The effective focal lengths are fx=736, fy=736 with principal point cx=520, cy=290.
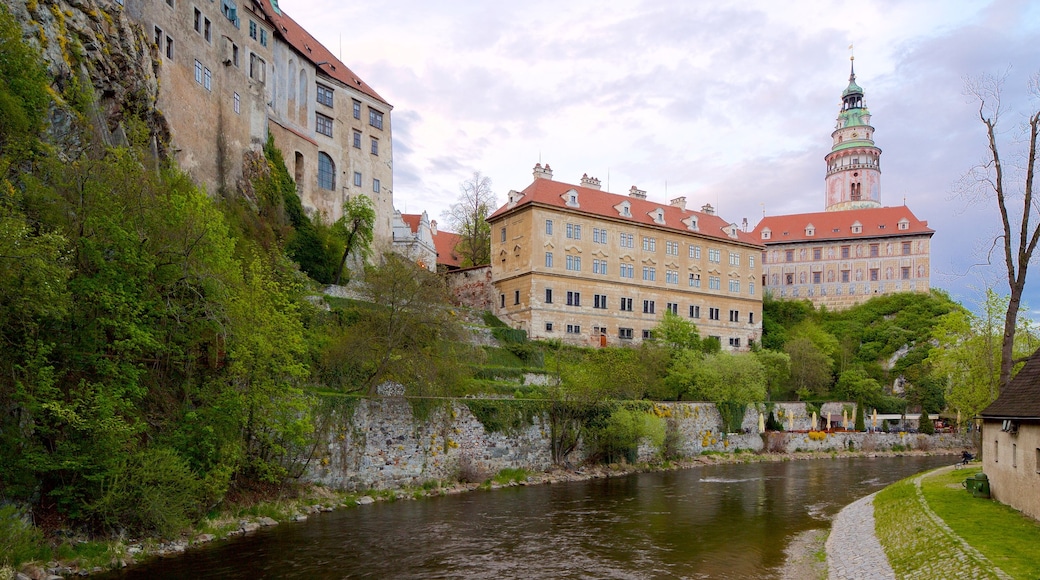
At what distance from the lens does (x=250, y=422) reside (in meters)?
20.0

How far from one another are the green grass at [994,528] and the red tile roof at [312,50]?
37.0 meters

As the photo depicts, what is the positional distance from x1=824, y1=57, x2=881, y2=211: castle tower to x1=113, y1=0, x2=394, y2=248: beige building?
58.9 m

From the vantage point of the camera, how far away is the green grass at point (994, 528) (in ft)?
36.8

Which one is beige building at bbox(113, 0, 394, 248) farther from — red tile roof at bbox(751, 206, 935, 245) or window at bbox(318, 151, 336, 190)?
red tile roof at bbox(751, 206, 935, 245)

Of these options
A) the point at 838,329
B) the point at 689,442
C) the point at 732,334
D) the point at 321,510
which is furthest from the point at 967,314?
the point at 321,510

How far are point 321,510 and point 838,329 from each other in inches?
2230

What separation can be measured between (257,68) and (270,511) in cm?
2522

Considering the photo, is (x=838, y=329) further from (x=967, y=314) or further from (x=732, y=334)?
(x=967, y=314)

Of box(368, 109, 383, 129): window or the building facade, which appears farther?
the building facade

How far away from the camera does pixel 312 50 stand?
4512cm

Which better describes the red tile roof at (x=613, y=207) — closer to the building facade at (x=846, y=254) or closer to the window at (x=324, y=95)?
the building facade at (x=846, y=254)

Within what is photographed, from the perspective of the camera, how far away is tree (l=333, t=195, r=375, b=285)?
38.6 m

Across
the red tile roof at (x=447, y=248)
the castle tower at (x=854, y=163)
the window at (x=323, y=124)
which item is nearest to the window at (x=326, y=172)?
the window at (x=323, y=124)

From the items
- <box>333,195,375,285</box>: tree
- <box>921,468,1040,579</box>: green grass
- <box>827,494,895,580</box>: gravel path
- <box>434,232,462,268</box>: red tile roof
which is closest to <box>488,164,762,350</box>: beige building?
<box>434,232,462,268</box>: red tile roof
